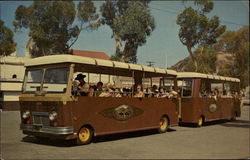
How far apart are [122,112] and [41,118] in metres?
2.70

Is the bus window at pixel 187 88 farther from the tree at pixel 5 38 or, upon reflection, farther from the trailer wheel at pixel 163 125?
the tree at pixel 5 38

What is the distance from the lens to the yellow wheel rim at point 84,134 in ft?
27.7

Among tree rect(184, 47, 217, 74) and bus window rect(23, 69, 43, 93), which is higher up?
tree rect(184, 47, 217, 74)

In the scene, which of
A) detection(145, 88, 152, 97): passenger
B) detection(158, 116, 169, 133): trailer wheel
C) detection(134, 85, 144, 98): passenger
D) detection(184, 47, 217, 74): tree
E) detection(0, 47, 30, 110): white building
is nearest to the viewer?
detection(134, 85, 144, 98): passenger

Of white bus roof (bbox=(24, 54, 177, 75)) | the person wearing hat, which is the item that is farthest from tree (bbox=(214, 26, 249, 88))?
the person wearing hat

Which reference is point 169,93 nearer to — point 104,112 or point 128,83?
point 128,83

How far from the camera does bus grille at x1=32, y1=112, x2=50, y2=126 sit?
8.15 metres

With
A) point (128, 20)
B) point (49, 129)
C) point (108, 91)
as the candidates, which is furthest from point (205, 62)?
point (49, 129)

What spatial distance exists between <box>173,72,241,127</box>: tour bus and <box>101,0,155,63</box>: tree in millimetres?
5666

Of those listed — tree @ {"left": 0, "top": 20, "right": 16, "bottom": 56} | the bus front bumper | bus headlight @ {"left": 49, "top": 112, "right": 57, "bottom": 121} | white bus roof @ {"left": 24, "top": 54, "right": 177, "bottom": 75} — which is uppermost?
tree @ {"left": 0, "top": 20, "right": 16, "bottom": 56}

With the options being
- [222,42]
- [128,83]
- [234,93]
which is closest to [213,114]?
[234,93]

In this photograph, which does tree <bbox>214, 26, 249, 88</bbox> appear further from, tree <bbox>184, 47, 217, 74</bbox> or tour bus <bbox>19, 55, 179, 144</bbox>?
tour bus <bbox>19, 55, 179, 144</bbox>

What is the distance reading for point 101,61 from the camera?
29.8ft

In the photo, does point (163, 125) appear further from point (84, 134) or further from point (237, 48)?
point (237, 48)
